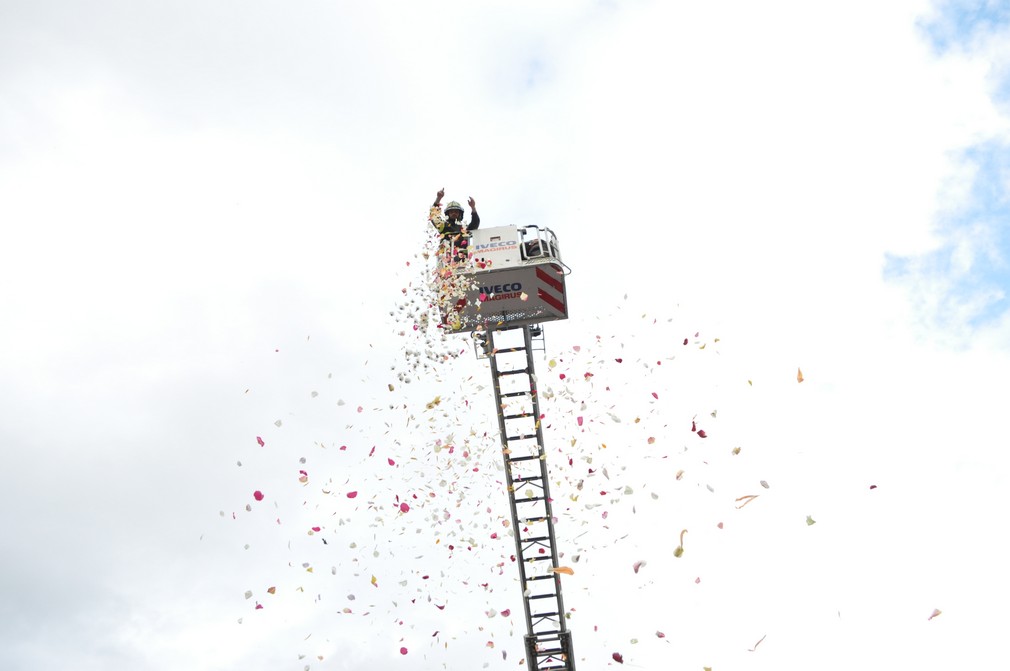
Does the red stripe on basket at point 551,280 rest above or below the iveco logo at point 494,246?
below

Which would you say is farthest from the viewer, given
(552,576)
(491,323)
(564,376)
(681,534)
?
(552,576)

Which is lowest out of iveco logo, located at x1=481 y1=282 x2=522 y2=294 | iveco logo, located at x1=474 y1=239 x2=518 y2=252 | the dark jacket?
iveco logo, located at x1=481 y1=282 x2=522 y2=294

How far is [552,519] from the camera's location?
91.8ft

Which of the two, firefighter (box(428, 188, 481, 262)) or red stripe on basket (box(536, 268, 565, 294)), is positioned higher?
firefighter (box(428, 188, 481, 262))

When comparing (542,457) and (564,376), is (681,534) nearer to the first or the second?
(564,376)

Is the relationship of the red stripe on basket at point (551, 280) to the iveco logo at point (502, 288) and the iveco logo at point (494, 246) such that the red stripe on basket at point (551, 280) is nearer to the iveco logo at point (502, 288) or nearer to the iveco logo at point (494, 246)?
the iveco logo at point (502, 288)

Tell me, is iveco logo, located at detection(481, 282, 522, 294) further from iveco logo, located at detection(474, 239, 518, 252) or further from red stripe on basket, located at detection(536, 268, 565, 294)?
iveco logo, located at detection(474, 239, 518, 252)

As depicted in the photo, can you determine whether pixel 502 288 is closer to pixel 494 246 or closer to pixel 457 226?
pixel 494 246

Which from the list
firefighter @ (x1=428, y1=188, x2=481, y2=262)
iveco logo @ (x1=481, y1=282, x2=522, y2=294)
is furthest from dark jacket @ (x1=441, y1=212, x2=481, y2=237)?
iveco logo @ (x1=481, y1=282, x2=522, y2=294)

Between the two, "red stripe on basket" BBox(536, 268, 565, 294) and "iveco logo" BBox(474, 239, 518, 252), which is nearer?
"iveco logo" BBox(474, 239, 518, 252)

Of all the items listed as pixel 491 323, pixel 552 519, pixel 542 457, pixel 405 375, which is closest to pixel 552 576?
pixel 552 519

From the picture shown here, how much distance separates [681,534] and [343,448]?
7405mm

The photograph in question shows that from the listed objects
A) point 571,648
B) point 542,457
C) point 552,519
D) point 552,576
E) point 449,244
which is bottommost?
point 571,648

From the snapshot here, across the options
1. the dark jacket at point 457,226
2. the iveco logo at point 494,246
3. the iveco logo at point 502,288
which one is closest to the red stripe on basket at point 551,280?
the iveco logo at point 502,288
